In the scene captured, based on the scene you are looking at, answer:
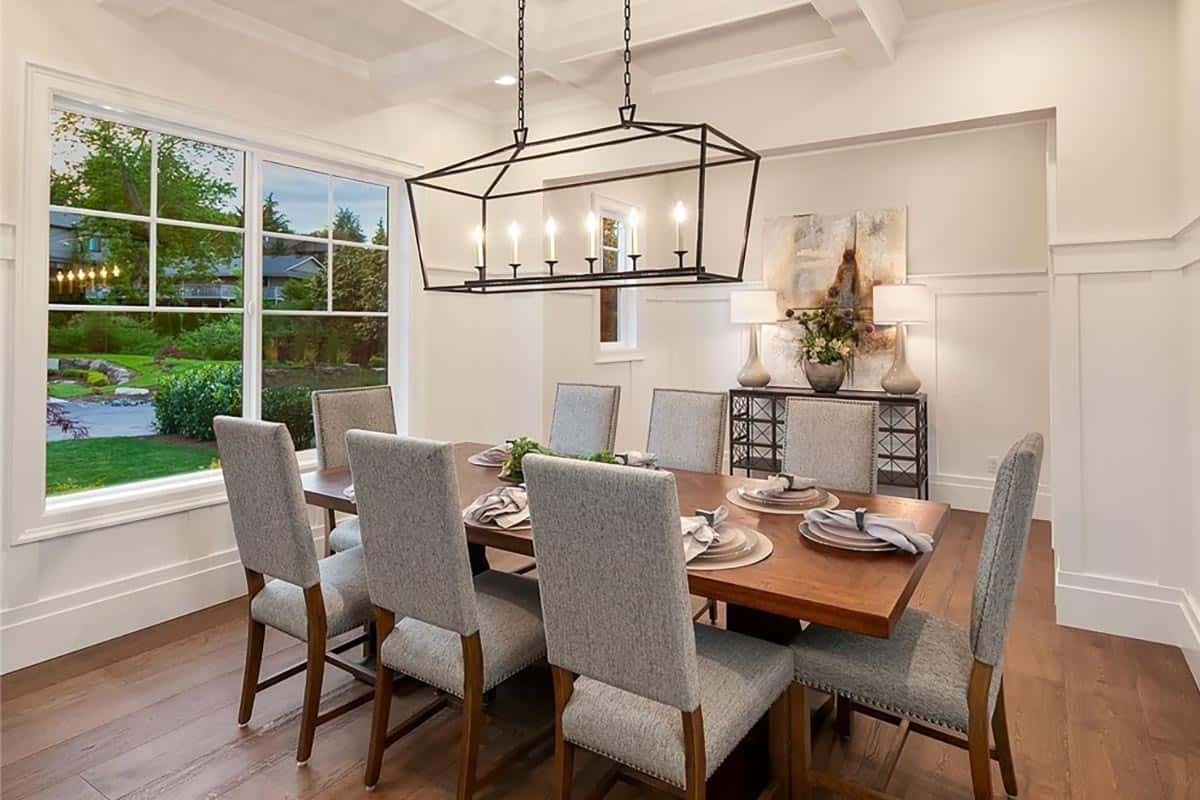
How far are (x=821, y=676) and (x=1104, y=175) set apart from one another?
253 cm

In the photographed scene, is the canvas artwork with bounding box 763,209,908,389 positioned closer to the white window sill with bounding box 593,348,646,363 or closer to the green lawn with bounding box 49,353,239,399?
the white window sill with bounding box 593,348,646,363

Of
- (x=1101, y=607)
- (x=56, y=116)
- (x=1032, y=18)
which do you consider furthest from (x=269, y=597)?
(x=1032, y=18)

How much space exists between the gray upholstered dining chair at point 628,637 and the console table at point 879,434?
3057 millimetres

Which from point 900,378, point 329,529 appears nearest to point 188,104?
point 329,529

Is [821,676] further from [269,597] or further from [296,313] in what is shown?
[296,313]

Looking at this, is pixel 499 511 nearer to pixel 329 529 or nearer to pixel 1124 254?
pixel 329 529

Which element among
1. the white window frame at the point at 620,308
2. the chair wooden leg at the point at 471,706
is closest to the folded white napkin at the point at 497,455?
the chair wooden leg at the point at 471,706

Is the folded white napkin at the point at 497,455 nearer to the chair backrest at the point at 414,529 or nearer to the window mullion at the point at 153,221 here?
the chair backrest at the point at 414,529

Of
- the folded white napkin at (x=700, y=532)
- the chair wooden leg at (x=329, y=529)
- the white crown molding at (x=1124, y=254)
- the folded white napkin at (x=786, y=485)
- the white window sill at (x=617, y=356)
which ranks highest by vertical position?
the white crown molding at (x=1124, y=254)

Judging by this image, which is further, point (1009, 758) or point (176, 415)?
point (176, 415)

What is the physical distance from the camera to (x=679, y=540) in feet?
4.55

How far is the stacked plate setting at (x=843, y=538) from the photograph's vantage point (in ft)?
5.95

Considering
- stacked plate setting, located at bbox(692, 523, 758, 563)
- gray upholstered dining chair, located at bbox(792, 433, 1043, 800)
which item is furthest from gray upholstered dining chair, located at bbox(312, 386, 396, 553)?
gray upholstered dining chair, located at bbox(792, 433, 1043, 800)

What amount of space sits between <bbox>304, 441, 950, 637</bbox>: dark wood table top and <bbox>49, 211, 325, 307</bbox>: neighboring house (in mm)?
1557
